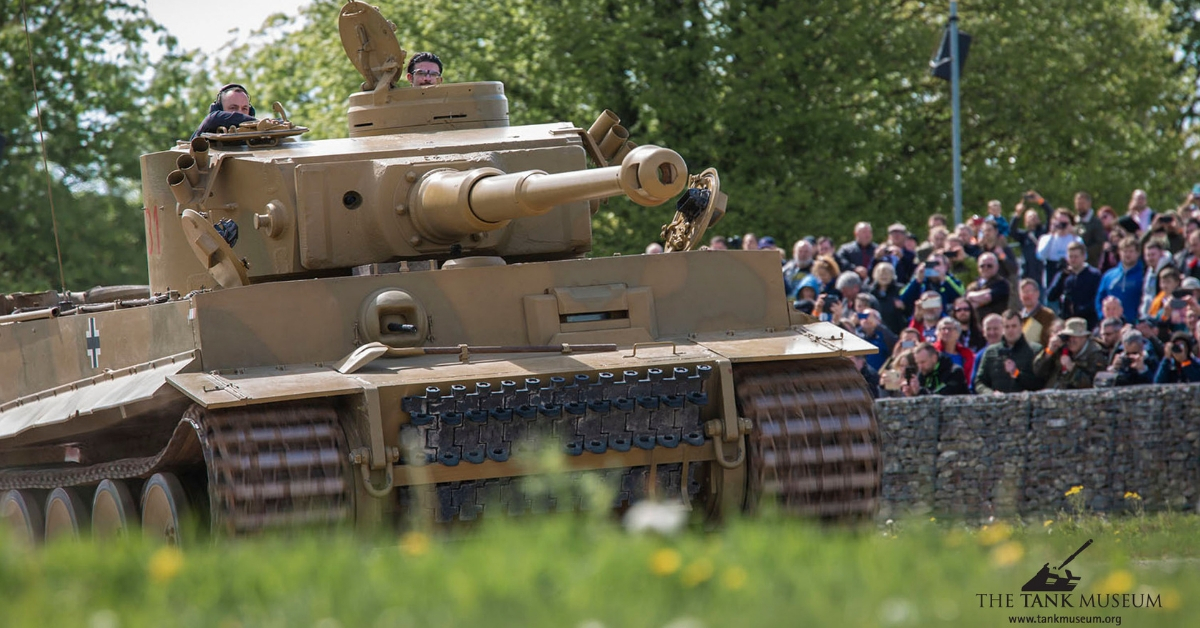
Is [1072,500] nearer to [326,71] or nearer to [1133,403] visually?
[1133,403]

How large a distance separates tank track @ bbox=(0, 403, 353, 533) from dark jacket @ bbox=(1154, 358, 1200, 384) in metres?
8.11

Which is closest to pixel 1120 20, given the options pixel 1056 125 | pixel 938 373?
pixel 1056 125

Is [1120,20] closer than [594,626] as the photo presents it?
No

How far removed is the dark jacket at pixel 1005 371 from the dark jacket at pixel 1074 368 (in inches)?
2.7

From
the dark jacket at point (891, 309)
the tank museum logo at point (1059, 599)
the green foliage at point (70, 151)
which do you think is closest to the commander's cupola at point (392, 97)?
the dark jacket at point (891, 309)

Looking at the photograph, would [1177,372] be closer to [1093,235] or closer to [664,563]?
[1093,235]

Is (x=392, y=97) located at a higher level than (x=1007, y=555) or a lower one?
higher

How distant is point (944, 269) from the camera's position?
17.3 meters

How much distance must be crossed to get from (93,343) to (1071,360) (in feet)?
26.3

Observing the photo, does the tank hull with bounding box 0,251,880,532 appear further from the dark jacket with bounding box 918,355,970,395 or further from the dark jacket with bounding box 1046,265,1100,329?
the dark jacket with bounding box 1046,265,1100,329

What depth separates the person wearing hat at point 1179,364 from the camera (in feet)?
48.6

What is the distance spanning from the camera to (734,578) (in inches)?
215

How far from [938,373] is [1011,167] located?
51.1 feet

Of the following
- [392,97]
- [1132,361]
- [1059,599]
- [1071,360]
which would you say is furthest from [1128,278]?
[1059,599]
